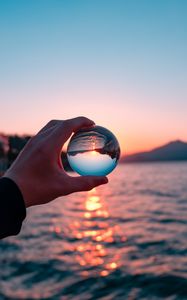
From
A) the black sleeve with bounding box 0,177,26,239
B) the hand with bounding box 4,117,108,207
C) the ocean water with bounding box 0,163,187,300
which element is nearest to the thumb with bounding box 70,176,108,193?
the hand with bounding box 4,117,108,207

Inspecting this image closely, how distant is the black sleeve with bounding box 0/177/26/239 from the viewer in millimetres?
2037

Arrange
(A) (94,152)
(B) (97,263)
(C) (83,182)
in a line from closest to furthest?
(C) (83,182)
(A) (94,152)
(B) (97,263)

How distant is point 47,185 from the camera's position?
2154 mm

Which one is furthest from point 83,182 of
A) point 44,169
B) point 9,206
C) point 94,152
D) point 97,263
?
point 97,263

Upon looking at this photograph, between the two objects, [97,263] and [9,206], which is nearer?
[9,206]

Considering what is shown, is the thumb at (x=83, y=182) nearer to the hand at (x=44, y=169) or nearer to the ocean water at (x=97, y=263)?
the hand at (x=44, y=169)

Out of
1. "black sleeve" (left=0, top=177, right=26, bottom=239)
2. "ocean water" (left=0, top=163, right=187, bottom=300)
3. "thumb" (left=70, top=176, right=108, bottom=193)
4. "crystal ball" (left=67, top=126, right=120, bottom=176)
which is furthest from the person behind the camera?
"ocean water" (left=0, top=163, right=187, bottom=300)

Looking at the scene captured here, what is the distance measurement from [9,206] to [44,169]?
28 cm

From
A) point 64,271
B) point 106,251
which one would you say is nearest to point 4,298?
point 64,271

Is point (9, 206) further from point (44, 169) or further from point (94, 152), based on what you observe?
point (94, 152)

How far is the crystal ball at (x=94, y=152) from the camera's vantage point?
285cm

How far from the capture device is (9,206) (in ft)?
6.68

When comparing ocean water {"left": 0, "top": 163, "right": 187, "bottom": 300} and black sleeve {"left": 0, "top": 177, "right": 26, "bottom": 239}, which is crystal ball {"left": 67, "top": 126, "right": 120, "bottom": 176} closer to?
black sleeve {"left": 0, "top": 177, "right": 26, "bottom": 239}

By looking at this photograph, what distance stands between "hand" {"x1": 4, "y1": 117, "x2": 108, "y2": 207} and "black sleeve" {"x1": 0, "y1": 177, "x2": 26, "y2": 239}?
0.12 ft
